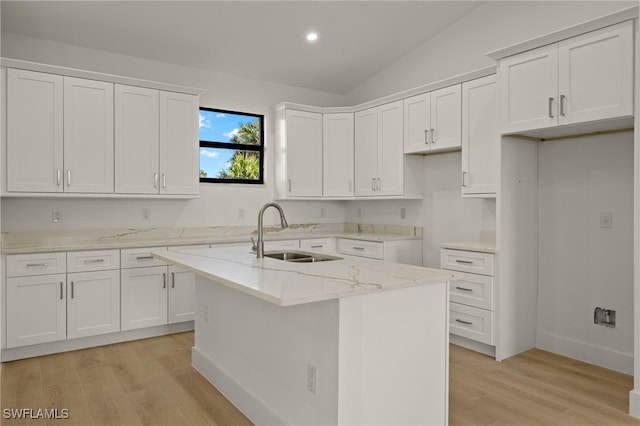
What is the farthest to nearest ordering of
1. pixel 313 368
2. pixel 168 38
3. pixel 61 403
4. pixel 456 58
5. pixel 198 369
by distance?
pixel 456 58 → pixel 168 38 → pixel 198 369 → pixel 61 403 → pixel 313 368

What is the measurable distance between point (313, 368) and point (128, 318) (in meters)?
2.56

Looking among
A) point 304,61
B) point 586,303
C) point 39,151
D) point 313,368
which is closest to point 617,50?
point 586,303

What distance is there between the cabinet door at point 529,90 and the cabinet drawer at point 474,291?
1234mm

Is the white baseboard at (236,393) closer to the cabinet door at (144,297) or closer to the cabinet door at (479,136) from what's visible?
the cabinet door at (144,297)

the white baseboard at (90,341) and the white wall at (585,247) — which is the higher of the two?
the white wall at (585,247)

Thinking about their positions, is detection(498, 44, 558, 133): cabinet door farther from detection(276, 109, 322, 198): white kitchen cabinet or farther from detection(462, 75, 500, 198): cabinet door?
detection(276, 109, 322, 198): white kitchen cabinet

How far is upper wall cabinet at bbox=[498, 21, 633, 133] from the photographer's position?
8.97ft

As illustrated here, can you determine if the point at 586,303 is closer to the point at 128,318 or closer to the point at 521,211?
the point at 521,211

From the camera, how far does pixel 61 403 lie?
2.70 meters

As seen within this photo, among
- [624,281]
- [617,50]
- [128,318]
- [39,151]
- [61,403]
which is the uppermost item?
[617,50]

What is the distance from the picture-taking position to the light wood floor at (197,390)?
252cm

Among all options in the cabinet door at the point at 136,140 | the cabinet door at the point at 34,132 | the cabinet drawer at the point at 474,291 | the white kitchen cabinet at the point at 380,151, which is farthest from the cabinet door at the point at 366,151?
the cabinet door at the point at 34,132

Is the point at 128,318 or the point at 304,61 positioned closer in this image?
the point at 128,318

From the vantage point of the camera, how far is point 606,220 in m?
3.37
